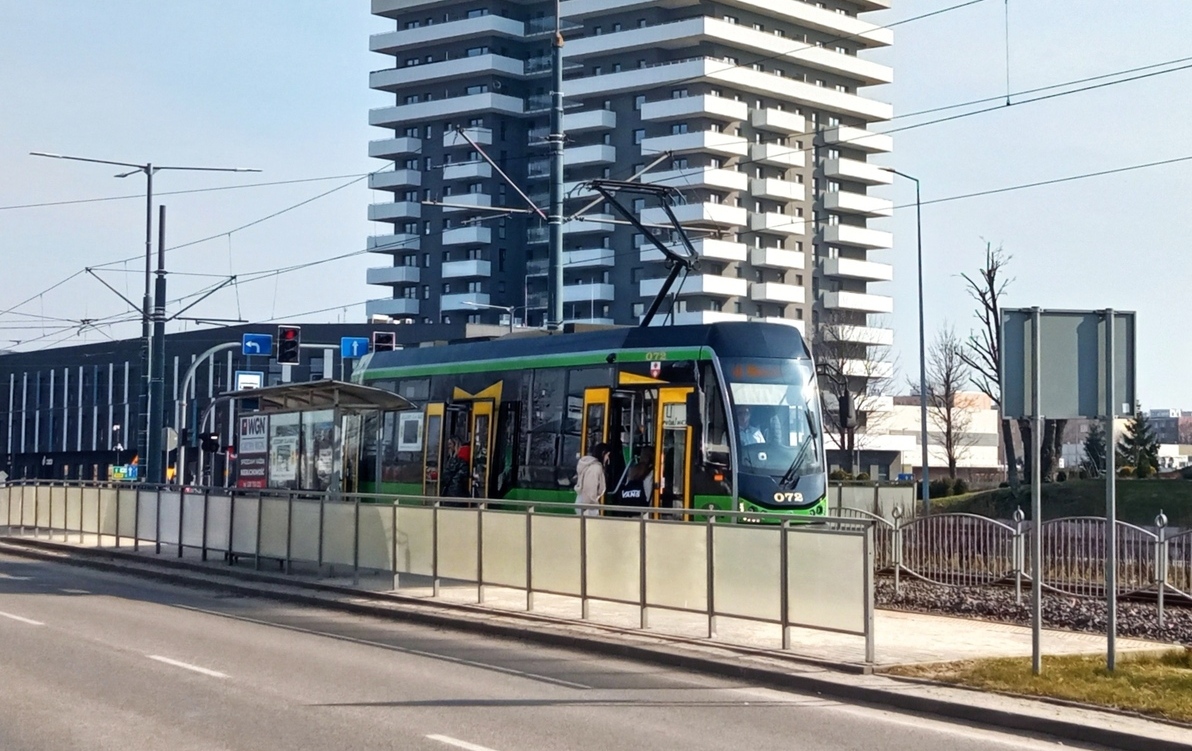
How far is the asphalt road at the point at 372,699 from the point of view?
387 inches

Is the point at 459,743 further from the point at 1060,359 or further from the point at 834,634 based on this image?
the point at 834,634

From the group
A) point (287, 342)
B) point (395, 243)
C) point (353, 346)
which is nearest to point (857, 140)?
point (395, 243)

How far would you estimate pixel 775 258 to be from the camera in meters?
97.5

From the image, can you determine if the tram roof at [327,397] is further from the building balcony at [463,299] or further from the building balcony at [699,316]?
the building balcony at [463,299]

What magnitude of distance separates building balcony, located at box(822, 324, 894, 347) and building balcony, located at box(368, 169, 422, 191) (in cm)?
3396

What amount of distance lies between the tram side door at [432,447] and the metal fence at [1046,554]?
317 inches

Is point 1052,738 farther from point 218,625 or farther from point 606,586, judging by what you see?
point 218,625

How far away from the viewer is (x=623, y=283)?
96688 mm

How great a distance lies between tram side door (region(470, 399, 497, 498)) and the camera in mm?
25516

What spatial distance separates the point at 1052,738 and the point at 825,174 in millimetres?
94618

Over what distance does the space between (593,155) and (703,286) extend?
38.3ft

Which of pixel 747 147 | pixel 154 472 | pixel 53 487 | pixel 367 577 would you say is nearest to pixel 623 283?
pixel 747 147

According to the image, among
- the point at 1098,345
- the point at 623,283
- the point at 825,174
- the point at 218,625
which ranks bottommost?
the point at 218,625

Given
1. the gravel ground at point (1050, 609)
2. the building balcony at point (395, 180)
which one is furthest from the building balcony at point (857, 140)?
the gravel ground at point (1050, 609)
